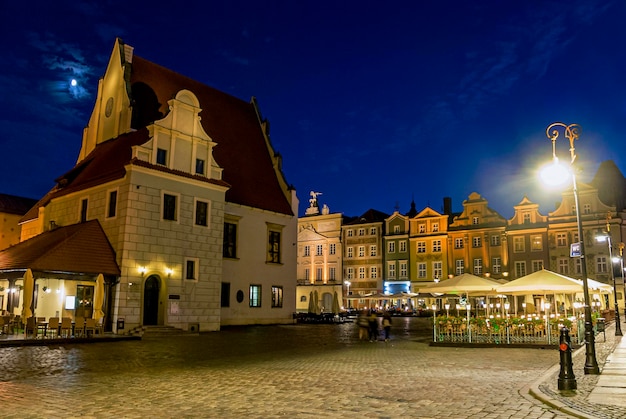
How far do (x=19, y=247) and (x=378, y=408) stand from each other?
86.4ft

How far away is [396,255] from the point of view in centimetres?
6831

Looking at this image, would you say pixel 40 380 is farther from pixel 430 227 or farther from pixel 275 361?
pixel 430 227

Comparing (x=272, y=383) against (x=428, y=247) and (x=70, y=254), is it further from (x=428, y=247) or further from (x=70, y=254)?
(x=428, y=247)

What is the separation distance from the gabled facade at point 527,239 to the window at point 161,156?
137 ft

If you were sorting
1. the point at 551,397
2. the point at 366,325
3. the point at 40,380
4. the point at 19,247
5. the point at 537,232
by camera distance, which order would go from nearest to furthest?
the point at 551,397, the point at 40,380, the point at 366,325, the point at 19,247, the point at 537,232

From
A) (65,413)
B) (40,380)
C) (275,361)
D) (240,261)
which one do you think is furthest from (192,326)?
(65,413)

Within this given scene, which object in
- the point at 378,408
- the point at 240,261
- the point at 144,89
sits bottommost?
the point at 378,408

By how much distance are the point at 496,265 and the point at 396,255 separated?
498 inches

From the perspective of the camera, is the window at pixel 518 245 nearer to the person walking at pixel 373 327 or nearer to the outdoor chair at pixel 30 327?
the person walking at pixel 373 327

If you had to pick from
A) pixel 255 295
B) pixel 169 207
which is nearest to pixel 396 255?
pixel 255 295

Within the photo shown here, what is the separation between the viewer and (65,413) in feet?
26.4

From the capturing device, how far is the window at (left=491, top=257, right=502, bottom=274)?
59.7 metres

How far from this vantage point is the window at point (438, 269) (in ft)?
212

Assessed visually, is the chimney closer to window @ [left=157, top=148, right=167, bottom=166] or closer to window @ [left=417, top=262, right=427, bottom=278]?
window @ [left=417, top=262, right=427, bottom=278]
